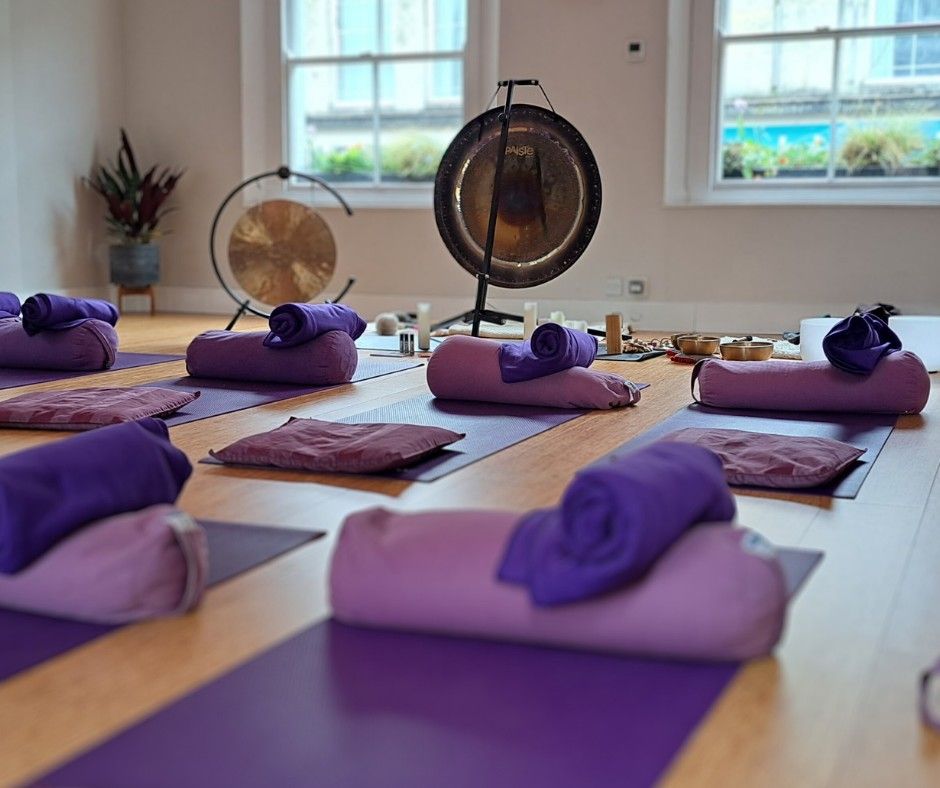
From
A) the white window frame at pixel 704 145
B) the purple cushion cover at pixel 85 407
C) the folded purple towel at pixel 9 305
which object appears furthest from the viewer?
the white window frame at pixel 704 145

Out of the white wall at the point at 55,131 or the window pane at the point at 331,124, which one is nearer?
the white wall at the point at 55,131

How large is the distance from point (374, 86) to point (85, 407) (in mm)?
4197

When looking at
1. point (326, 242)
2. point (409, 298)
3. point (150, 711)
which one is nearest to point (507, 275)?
point (326, 242)

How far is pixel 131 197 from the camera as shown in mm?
6910

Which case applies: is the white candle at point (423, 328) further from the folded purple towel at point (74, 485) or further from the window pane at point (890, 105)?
the folded purple towel at point (74, 485)

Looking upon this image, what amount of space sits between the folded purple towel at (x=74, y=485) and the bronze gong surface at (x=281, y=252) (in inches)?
162

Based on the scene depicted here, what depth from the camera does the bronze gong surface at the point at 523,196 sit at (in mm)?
5191

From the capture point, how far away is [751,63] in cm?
614

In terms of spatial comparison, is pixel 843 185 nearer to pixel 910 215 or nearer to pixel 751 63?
pixel 910 215

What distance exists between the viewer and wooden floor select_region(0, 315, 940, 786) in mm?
1215

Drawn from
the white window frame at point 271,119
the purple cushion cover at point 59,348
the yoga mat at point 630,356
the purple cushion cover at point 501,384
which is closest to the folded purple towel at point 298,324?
the purple cushion cover at point 501,384

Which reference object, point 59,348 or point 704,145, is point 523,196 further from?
point 59,348

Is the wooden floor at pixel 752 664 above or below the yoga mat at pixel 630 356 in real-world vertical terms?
above

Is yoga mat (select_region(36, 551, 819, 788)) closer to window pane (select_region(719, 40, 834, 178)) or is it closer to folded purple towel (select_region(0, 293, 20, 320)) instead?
folded purple towel (select_region(0, 293, 20, 320))
